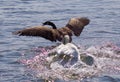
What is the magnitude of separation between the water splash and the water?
28cm

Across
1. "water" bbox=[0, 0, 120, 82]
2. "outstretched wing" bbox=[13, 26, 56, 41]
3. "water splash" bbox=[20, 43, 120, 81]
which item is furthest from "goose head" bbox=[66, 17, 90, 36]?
"water splash" bbox=[20, 43, 120, 81]

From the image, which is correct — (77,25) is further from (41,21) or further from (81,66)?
(81,66)

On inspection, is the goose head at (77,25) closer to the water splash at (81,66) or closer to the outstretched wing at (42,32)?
the outstretched wing at (42,32)

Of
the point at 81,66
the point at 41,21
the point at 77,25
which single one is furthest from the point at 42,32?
the point at 41,21

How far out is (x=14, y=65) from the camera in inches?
531

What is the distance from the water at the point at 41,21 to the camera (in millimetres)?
13148

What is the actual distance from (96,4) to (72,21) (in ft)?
23.5

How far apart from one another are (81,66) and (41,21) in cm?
757

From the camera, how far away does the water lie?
1315cm

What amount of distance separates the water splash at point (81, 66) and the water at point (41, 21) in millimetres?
279

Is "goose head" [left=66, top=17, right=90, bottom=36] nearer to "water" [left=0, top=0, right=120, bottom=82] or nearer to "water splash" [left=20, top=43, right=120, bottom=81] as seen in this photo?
"water" [left=0, top=0, right=120, bottom=82]

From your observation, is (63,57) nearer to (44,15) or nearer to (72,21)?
(72,21)

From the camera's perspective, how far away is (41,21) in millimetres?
19844

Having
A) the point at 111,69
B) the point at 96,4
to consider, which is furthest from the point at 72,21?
the point at 96,4
